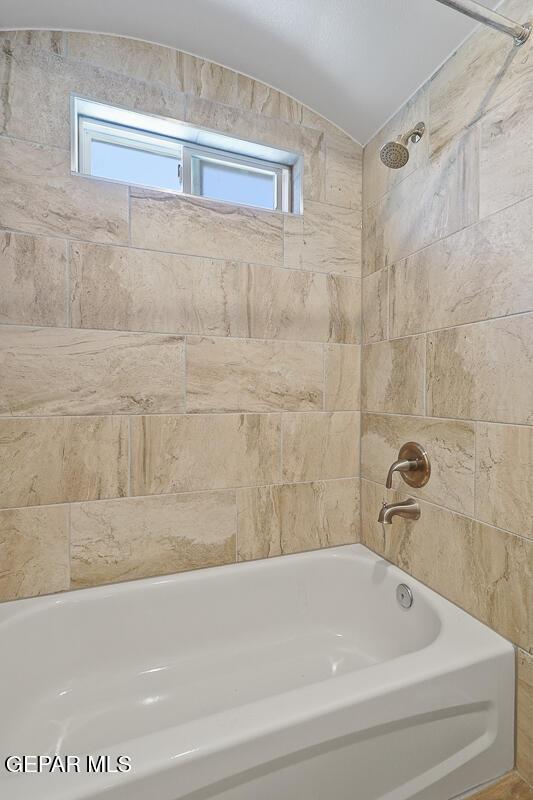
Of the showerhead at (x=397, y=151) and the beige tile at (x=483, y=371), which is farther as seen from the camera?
the showerhead at (x=397, y=151)

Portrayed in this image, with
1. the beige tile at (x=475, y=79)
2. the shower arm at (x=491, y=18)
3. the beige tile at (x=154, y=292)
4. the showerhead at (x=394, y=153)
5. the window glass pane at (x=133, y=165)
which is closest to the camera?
the shower arm at (x=491, y=18)

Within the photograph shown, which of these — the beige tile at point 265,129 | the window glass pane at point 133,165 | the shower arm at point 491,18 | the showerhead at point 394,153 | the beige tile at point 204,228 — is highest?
the beige tile at point 265,129

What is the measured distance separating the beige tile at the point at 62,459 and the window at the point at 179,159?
0.94 meters

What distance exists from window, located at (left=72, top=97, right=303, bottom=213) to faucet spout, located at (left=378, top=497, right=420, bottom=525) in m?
1.33

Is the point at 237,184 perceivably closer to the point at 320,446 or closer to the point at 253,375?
the point at 253,375

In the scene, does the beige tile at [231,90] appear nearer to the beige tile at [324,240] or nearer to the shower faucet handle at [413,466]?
the beige tile at [324,240]

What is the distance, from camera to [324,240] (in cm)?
174

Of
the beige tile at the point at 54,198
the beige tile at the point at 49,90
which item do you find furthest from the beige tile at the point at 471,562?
the beige tile at the point at 49,90

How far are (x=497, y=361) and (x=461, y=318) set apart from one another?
8.2 inches

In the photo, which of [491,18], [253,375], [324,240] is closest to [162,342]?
[253,375]

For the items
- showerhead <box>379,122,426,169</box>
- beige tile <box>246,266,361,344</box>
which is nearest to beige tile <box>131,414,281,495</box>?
beige tile <box>246,266,361,344</box>

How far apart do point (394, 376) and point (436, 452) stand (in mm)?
365

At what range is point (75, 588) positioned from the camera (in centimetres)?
142

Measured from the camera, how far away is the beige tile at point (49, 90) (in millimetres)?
1305
